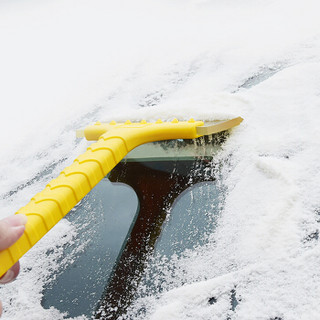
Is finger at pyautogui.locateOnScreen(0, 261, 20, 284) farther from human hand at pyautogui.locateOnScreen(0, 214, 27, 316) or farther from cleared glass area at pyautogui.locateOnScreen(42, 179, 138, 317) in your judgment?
cleared glass area at pyautogui.locateOnScreen(42, 179, 138, 317)

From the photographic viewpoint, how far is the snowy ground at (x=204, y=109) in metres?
0.58

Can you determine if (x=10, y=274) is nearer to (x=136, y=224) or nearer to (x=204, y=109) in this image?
(x=136, y=224)

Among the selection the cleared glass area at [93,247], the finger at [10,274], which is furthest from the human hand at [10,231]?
the cleared glass area at [93,247]

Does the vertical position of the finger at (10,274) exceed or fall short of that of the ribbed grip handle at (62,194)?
it falls short

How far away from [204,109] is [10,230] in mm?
684

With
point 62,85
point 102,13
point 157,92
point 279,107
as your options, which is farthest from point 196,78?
point 102,13

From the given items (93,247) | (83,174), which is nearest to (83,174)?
(83,174)

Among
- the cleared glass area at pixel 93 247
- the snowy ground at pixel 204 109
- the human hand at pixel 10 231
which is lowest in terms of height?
the cleared glass area at pixel 93 247

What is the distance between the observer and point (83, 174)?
0.71 m

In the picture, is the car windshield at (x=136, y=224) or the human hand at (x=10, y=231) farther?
the car windshield at (x=136, y=224)

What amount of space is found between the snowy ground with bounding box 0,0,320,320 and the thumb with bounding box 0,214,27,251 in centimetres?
19

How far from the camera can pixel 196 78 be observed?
143 centimetres

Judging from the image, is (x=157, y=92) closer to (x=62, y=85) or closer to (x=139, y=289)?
(x=62, y=85)

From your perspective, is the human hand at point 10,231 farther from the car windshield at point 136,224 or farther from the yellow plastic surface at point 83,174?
the car windshield at point 136,224
